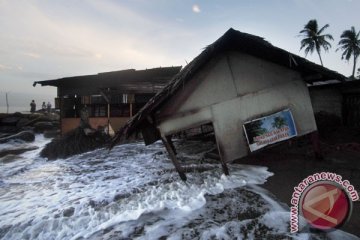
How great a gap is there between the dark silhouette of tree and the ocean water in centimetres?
149

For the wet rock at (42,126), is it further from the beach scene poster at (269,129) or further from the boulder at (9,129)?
the beach scene poster at (269,129)

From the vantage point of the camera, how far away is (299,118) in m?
7.98

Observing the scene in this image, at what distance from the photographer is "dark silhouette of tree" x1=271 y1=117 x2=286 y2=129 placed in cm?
775

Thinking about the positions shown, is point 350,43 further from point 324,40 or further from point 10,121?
point 10,121

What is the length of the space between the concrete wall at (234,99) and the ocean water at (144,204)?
1526 mm

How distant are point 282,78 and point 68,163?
11.4 m

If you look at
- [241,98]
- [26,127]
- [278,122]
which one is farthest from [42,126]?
[278,122]

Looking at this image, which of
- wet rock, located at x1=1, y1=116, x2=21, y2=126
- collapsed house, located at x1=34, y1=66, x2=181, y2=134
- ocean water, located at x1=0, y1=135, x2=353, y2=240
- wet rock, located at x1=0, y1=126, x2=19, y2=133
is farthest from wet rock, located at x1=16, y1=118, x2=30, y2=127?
ocean water, located at x1=0, y1=135, x2=353, y2=240

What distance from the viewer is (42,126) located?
3030 cm

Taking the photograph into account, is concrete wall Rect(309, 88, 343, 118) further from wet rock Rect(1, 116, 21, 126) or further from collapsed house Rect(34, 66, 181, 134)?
wet rock Rect(1, 116, 21, 126)

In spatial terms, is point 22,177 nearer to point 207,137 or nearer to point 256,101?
point 207,137

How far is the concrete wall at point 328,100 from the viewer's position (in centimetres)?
1542

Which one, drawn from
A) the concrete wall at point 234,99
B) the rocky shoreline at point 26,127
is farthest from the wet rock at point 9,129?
the concrete wall at point 234,99

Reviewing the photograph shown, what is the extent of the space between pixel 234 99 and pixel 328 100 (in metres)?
11.1
